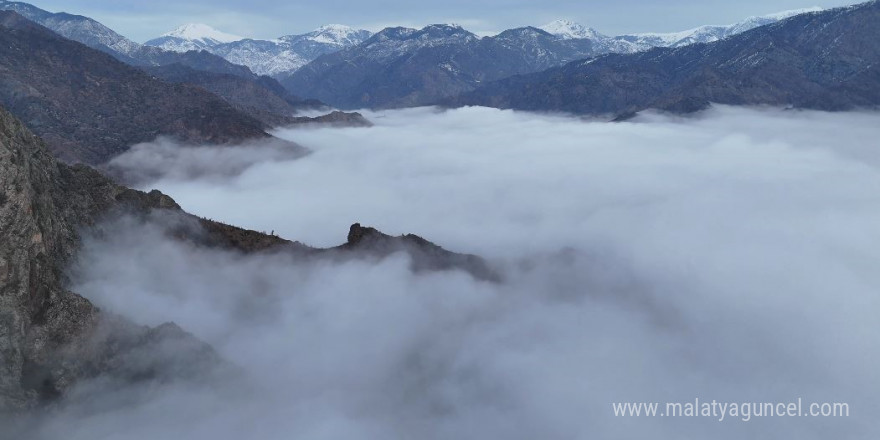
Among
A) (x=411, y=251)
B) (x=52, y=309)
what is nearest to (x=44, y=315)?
(x=52, y=309)

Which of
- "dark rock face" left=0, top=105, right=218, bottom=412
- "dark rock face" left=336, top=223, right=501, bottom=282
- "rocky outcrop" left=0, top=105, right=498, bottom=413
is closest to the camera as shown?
"dark rock face" left=0, top=105, right=218, bottom=412

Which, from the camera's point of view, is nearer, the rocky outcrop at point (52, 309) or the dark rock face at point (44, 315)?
the dark rock face at point (44, 315)

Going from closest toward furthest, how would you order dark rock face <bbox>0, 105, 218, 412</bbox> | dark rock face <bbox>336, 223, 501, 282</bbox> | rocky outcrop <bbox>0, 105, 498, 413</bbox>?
dark rock face <bbox>0, 105, 218, 412</bbox>
rocky outcrop <bbox>0, 105, 498, 413</bbox>
dark rock face <bbox>336, 223, 501, 282</bbox>

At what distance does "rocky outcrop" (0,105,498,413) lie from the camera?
81.1m

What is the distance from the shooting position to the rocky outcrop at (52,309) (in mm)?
81062

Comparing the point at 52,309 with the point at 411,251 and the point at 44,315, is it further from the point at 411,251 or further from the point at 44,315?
the point at 411,251

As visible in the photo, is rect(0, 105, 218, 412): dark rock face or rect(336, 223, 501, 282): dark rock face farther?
rect(336, 223, 501, 282): dark rock face

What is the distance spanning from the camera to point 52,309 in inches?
3546

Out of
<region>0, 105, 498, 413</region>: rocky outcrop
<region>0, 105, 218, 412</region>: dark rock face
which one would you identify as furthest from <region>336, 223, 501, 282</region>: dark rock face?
<region>0, 105, 218, 412</region>: dark rock face

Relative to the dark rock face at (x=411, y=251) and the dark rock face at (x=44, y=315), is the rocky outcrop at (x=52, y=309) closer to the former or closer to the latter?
the dark rock face at (x=44, y=315)

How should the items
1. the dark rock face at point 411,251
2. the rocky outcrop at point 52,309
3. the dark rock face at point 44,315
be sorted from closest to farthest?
the dark rock face at point 44,315 → the rocky outcrop at point 52,309 → the dark rock face at point 411,251

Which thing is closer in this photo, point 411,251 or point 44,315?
point 44,315

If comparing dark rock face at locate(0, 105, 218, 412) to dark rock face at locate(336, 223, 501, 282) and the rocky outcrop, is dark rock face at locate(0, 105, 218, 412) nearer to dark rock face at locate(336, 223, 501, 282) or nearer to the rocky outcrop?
the rocky outcrop

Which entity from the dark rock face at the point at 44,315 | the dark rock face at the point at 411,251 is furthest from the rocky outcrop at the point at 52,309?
the dark rock face at the point at 411,251
